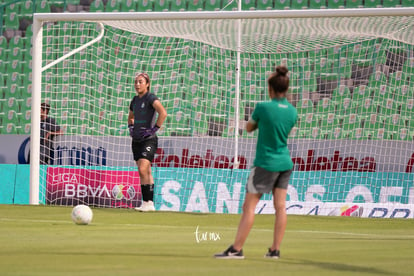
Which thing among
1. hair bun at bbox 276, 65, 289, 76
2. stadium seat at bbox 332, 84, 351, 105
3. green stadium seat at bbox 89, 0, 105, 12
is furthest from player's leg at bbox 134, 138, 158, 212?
green stadium seat at bbox 89, 0, 105, 12

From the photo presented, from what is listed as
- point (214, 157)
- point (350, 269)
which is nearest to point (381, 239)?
point (350, 269)

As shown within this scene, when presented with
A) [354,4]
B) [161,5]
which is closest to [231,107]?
[354,4]

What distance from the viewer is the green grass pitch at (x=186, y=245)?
22.0 feet

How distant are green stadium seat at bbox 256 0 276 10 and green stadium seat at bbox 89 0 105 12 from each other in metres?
4.65

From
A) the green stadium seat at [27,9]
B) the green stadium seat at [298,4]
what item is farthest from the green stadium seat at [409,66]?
the green stadium seat at [27,9]

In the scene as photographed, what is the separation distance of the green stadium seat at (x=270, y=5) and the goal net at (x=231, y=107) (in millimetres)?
3074

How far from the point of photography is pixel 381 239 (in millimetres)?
10047

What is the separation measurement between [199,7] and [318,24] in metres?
8.17

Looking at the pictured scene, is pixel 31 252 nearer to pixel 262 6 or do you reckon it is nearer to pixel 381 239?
pixel 381 239

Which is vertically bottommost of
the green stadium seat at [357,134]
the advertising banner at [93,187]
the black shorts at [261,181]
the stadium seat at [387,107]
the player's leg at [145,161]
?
the advertising banner at [93,187]

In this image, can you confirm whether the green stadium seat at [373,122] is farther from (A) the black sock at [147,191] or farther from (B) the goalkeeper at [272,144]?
(B) the goalkeeper at [272,144]

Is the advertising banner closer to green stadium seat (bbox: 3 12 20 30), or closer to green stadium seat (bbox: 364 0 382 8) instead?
green stadium seat (bbox: 364 0 382 8)

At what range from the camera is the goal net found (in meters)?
15.6

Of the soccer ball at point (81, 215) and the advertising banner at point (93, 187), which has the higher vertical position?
the soccer ball at point (81, 215)
